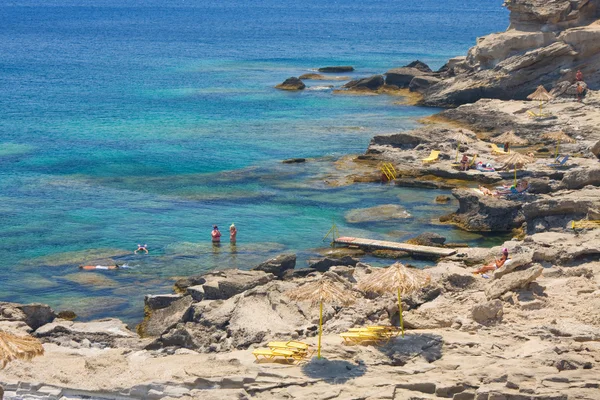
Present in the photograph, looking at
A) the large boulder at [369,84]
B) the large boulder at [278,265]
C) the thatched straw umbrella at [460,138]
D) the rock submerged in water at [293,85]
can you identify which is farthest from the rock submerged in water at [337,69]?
the large boulder at [278,265]

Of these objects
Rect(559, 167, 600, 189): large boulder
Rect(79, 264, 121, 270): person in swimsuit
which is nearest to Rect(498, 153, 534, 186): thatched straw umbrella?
Rect(559, 167, 600, 189): large boulder

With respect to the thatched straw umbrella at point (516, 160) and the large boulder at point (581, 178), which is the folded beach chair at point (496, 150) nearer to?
the thatched straw umbrella at point (516, 160)

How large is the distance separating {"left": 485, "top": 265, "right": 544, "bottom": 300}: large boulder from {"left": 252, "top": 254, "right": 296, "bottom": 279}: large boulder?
29.8 feet

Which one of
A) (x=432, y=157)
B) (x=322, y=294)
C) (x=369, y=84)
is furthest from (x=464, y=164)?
(x=369, y=84)

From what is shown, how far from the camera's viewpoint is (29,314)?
30.0m

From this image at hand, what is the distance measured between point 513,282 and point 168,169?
3129 cm

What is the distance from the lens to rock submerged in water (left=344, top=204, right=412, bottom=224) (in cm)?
4356

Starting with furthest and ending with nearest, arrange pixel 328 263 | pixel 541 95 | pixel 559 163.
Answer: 1. pixel 541 95
2. pixel 559 163
3. pixel 328 263

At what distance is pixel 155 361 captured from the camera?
24500 millimetres

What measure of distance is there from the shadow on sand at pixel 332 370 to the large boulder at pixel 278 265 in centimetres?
1075

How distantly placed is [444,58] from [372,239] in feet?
251

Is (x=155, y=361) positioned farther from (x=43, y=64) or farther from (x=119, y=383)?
(x=43, y=64)

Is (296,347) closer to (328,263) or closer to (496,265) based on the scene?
(496,265)

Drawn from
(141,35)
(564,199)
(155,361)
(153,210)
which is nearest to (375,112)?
(153,210)
